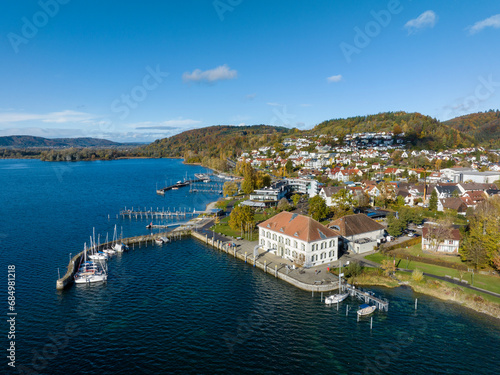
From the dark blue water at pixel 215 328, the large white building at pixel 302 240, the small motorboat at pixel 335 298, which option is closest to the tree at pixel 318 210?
the large white building at pixel 302 240

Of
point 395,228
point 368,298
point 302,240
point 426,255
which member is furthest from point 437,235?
point 302,240

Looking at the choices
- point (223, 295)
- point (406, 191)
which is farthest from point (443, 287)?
point (406, 191)

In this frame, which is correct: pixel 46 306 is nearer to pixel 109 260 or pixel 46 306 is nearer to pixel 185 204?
pixel 109 260

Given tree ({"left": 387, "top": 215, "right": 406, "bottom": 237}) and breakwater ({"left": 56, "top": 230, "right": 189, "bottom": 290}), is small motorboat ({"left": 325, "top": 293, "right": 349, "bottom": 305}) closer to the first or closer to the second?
tree ({"left": 387, "top": 215, "right": 406, "bottom": 237})

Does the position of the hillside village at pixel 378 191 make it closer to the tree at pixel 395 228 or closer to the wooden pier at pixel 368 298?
the tree at pixel 395 228

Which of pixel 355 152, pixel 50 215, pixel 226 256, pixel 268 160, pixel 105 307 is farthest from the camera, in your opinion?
pixel 268 160

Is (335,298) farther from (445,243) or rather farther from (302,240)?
(445,243)
